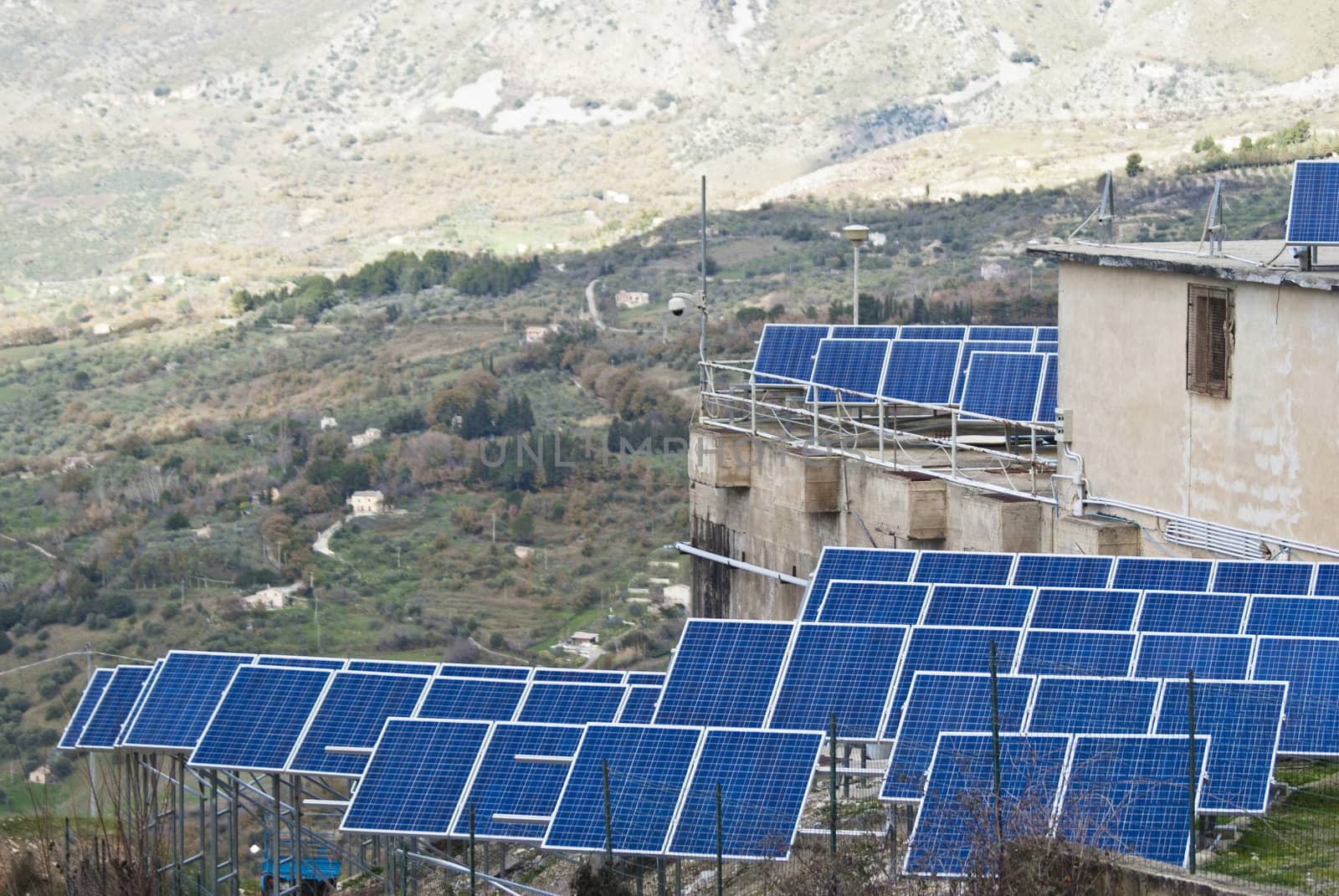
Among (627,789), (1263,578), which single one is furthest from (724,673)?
(1263,578)

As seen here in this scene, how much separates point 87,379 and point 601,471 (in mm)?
34151

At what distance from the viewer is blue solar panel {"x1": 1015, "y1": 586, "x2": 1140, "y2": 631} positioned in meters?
16.2

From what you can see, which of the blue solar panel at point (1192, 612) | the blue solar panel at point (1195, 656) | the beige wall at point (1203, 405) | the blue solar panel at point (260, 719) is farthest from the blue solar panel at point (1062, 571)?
the blue solar panel at point (260, 719)

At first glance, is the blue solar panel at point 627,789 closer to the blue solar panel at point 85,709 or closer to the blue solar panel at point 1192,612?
the blue solar panel at point 1192,612

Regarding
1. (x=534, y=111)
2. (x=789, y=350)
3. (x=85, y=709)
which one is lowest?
(x=85, y=709)

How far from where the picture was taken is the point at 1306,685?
1417 centimetres

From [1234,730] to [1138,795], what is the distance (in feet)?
2.74

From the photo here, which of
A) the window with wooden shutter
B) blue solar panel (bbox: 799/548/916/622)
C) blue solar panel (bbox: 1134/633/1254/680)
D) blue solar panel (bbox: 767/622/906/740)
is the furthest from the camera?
the window with wooden shutter

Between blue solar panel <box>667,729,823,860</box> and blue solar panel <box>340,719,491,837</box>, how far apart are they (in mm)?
1724

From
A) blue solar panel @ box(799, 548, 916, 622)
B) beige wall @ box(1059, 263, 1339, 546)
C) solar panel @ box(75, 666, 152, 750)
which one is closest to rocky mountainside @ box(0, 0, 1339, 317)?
beige wall @ box(1059, 263, 1339, 546)

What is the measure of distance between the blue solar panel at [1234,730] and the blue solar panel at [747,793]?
90.2 inches

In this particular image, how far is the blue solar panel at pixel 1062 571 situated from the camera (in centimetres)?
1759

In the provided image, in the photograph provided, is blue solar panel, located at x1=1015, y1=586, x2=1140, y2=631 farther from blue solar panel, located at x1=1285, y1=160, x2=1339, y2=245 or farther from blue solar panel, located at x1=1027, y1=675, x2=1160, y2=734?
blue solar panel, located at x1=1285, y1=160, x2=1339, y2=245

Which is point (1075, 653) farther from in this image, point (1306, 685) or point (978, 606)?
point (978, 606)
